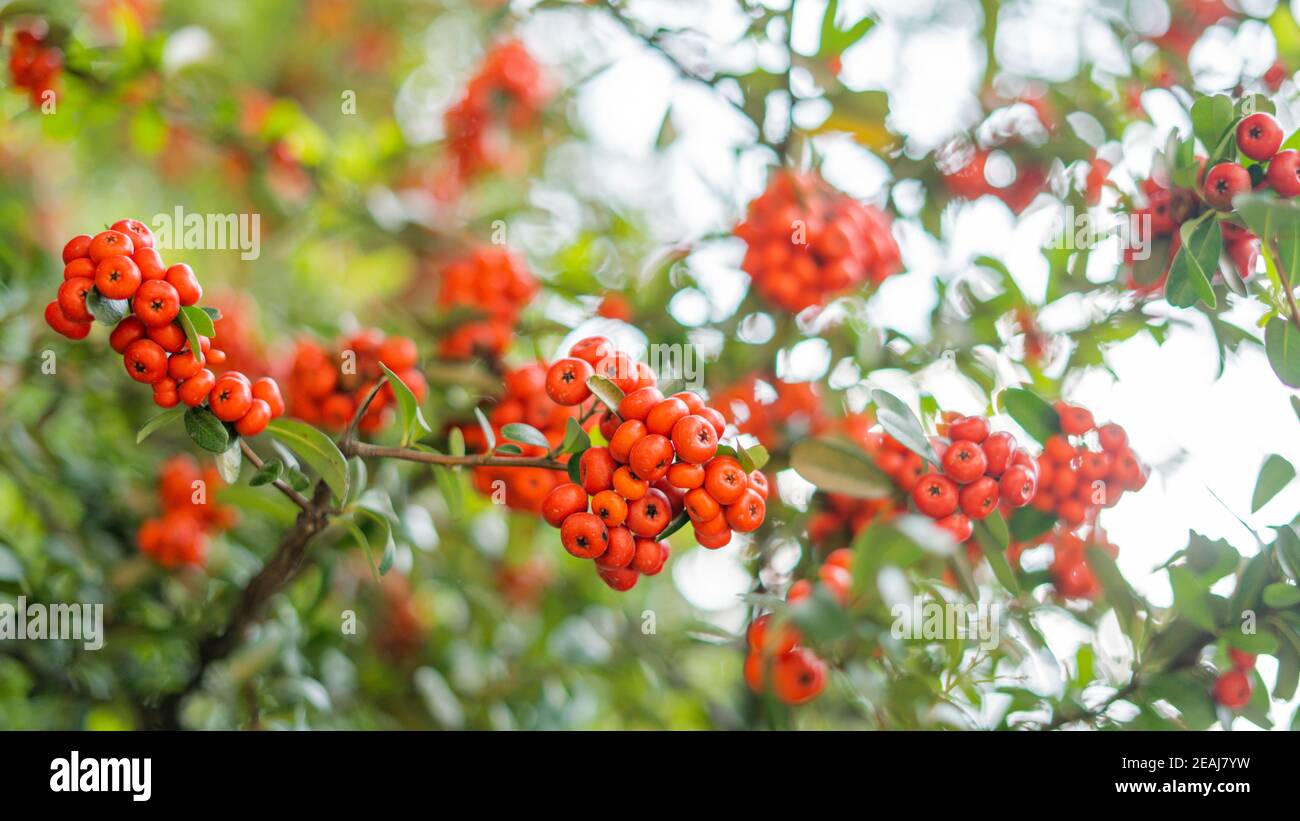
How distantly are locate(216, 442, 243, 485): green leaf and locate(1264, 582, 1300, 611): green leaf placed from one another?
4.69 feet

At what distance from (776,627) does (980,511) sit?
0.49 metres

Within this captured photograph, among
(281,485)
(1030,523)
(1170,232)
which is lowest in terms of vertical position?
(1030,523)

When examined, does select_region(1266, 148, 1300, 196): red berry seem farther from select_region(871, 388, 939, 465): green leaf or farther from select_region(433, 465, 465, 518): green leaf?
select_region(433, 465, 465, 518): green leaf

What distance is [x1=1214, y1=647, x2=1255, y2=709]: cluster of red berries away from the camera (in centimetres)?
140

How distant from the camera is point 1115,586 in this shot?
57.6 inches

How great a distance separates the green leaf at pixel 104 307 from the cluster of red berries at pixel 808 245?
3.58 ft

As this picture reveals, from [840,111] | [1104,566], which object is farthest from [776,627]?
[840,111]

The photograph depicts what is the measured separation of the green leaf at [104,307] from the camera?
44.5 inches

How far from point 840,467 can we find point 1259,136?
0.76m

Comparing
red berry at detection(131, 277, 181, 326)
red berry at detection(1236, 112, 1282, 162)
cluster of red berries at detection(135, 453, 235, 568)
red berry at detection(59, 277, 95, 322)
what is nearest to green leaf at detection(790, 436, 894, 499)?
red berry at detection(1236, 112, 1282, 162)

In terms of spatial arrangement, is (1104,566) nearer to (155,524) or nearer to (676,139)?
(676,139)

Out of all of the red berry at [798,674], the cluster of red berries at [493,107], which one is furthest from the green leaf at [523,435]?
the cluster of red berries at [493,107]

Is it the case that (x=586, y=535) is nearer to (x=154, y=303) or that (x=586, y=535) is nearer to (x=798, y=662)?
(x=798, y=662)

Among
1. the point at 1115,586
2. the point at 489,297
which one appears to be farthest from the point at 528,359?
the point at 1115,586
